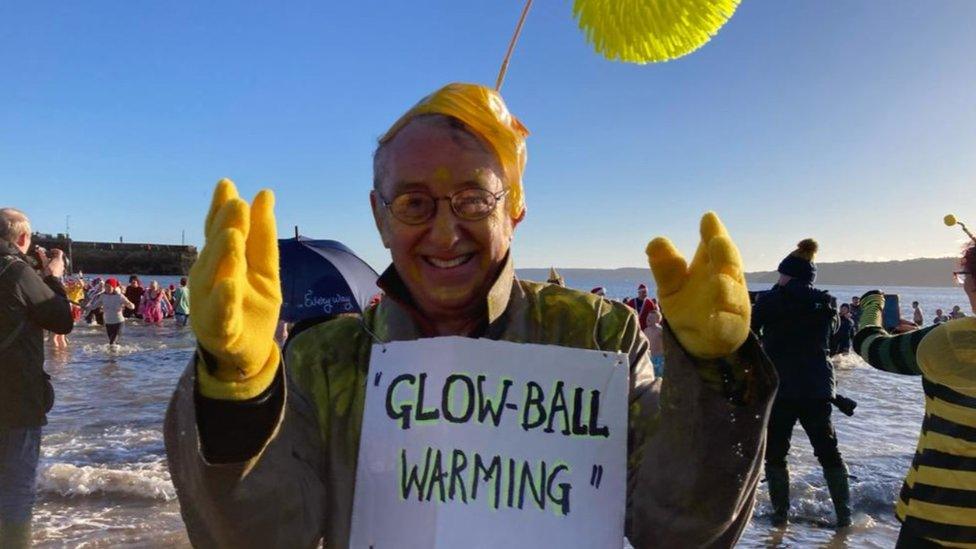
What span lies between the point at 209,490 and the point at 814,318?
5106 mm

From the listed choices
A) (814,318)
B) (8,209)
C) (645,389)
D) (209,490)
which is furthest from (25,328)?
(814,318)

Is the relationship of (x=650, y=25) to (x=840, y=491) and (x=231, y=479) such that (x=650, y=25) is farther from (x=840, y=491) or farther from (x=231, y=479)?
(x=840, y=491)

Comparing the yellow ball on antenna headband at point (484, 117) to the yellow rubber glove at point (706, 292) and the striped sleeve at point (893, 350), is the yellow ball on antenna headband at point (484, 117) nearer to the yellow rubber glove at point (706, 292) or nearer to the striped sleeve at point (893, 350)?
the yellow rubber glove at point (706, 292)

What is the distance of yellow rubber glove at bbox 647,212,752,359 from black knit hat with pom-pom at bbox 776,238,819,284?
4.47 metres

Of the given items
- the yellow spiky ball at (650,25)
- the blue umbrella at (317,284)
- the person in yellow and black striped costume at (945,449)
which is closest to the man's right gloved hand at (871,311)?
the person in yellow and black striped costume at (945,449)

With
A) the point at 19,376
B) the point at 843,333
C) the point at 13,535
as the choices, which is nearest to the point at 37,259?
the point at 19,376

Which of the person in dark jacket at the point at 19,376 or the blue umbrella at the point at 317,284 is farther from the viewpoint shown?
the blue umbrella at the point at 317,284

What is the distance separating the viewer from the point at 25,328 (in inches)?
155

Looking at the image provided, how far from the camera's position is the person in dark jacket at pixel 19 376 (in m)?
3.78

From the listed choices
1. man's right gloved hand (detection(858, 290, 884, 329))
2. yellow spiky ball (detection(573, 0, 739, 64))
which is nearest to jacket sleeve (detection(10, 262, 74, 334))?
yellow spiky ball (detection(573, 0, 739, 64))

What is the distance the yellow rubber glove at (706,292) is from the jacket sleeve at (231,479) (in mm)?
730

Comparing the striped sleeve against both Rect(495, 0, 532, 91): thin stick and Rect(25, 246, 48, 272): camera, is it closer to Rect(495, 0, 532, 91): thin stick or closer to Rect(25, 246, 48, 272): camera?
Rect(495, 0, 532, 91): thin stick

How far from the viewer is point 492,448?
146 centimetres

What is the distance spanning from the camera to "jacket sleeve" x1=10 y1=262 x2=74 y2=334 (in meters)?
3.92
